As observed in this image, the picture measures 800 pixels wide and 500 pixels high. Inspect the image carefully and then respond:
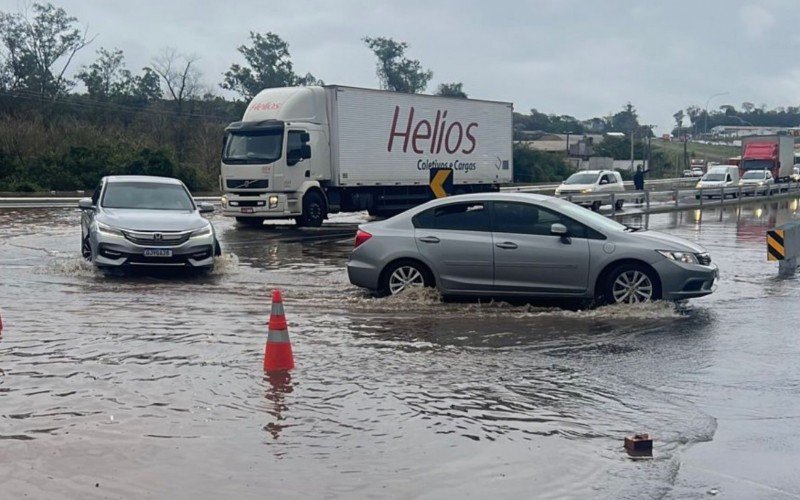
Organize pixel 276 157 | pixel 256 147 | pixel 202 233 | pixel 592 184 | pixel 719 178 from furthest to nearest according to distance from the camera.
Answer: pixel 719 178
pixel 592 184
pixel 256 147
pixel 276 157
pixel 202 233

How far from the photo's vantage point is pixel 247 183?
25.4 m

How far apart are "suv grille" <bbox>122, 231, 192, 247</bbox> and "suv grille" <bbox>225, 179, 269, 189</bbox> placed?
1093 centimetres

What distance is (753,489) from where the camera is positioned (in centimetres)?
547

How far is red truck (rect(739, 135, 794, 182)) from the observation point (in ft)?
197

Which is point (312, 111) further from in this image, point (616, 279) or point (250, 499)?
point (250, 499)

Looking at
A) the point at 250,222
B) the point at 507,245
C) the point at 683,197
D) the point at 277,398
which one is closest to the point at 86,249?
the point at 507,245

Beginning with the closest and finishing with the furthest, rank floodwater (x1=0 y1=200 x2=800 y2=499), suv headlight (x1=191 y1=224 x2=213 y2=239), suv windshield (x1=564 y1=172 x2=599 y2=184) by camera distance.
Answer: floodwater (x1=0 y1=200 x2=800 y2=499), suv headlight (x1=191 y1=224 x2=213 y2=239), suv windshield (x1=564 y1=172 x2=599 y2=184)

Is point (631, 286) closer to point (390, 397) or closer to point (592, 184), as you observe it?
point (390, 397)

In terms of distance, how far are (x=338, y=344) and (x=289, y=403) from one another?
2307mm

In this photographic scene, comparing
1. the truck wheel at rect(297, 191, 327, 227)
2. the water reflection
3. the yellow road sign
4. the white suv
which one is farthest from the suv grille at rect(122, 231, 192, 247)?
the white suv

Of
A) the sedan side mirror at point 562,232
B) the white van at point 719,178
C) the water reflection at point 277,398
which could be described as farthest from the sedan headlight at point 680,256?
the white van at point 719,178

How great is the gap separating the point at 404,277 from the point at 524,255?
158cm

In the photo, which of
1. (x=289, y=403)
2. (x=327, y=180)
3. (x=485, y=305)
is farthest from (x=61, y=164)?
(x=289, y=403)

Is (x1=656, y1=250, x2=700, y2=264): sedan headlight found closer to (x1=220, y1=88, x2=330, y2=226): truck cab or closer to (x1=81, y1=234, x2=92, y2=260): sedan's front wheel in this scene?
(x1=81, y1=234, x2=92, y2=260): sedan's front wheel
